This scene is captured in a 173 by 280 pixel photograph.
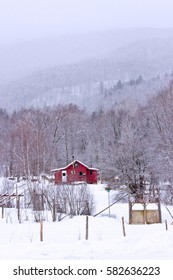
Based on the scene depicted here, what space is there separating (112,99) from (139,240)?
107 m

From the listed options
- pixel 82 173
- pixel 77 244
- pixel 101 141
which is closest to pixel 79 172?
pixel 82 173

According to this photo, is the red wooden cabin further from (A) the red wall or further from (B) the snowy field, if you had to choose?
(B) the snowy field

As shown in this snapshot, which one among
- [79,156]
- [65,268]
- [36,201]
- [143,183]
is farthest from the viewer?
[79,156]

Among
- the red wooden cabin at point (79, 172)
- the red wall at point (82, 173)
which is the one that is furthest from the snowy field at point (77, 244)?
the red wall at point (82, 173)

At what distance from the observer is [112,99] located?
120312mm

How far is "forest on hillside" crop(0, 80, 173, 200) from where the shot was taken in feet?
140

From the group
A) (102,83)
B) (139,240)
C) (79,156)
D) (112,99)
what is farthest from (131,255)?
(102,83)

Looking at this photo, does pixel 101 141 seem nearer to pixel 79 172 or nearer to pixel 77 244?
pixel 79 172

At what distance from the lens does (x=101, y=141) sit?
70.1 meters

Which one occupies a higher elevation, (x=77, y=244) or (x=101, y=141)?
(x=101, y=141)

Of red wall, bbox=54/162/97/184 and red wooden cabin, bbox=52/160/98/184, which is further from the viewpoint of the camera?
red wall, bbox=54/162/97/184

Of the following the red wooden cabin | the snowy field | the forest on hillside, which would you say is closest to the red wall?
the red wooden cabin

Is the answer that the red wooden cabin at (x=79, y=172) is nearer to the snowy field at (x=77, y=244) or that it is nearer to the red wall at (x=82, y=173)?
the red wall at (x=82, y=173)

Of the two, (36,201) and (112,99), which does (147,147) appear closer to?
(36,201)
